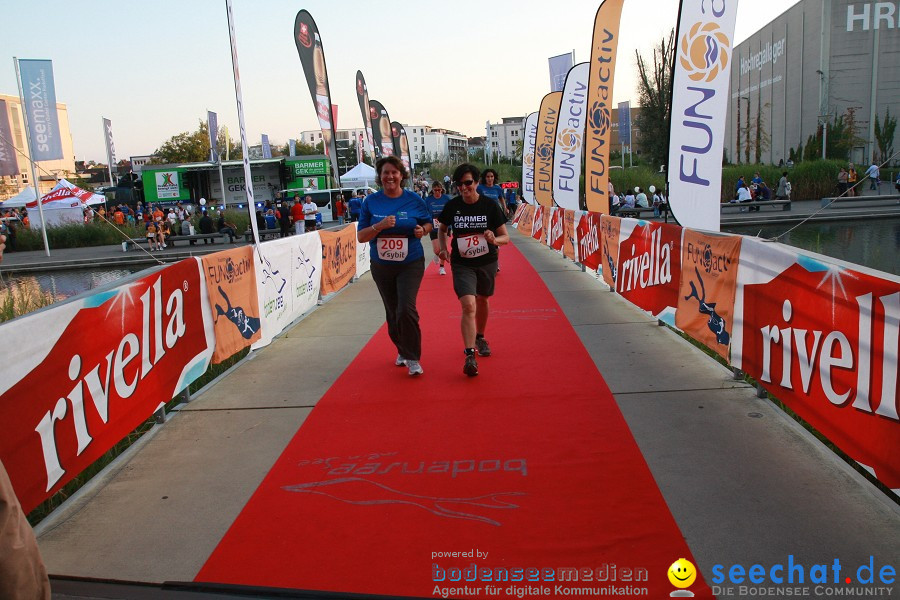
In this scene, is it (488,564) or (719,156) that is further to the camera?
(719,156)

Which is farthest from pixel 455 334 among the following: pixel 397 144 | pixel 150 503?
pixel 397 144

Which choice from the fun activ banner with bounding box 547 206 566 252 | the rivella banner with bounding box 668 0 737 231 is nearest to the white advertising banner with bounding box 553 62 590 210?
the fun activ banner with bounding box 547 206 566 252

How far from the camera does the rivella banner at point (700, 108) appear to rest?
23.8 feet

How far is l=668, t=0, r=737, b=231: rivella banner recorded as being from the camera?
725 centimetres

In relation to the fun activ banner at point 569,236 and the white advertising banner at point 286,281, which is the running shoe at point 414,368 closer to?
the white advertising banner at point 286,281

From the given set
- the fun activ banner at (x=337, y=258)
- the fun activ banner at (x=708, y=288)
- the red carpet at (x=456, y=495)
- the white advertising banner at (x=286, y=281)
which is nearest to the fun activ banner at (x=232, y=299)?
the white advertising banner at (x=286, y=281)

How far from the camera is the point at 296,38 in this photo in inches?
664

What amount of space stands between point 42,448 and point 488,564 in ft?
8.04

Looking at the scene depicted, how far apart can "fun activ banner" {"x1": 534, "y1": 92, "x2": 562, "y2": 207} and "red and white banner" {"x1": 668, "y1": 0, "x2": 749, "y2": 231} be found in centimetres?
1319

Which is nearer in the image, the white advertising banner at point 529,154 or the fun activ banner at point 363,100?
the white advertising banner at point 529,154

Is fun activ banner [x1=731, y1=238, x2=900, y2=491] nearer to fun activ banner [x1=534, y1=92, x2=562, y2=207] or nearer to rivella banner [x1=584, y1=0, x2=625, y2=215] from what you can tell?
rivella banner [x1=584, y1=0, x2=625, y2=215]

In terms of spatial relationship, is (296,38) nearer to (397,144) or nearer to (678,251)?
(678,251)

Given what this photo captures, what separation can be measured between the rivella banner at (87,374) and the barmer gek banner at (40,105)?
70.6 feet

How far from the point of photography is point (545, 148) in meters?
22.0
